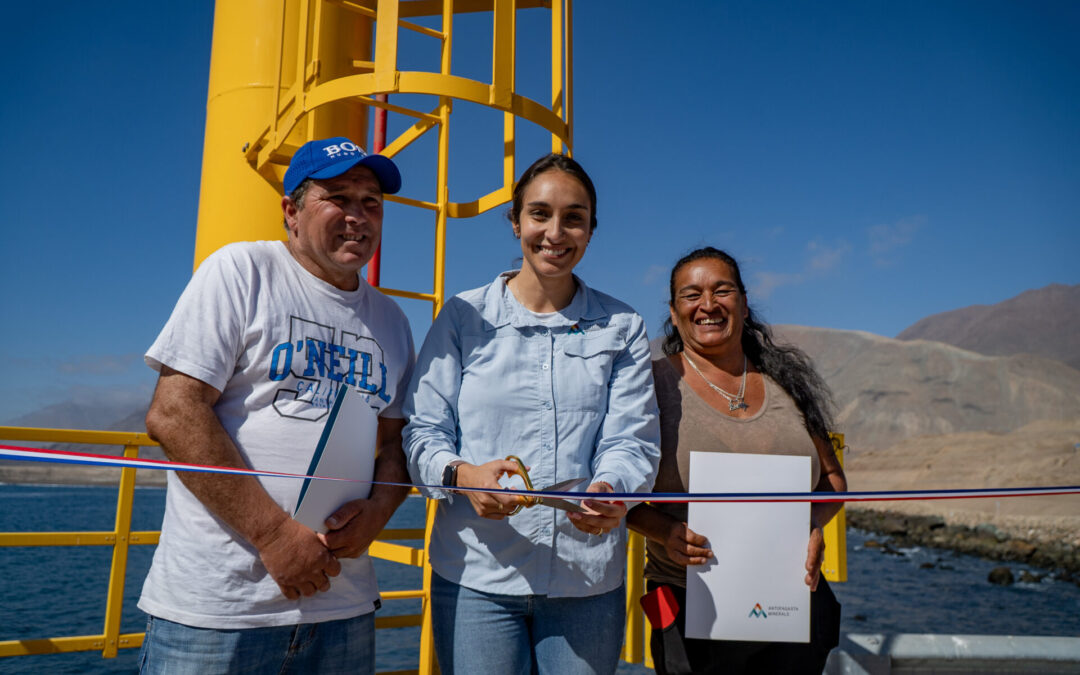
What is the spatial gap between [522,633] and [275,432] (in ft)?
2.91

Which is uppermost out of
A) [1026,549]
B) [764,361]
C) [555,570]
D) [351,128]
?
[351,128]

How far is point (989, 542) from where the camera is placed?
1326 inches

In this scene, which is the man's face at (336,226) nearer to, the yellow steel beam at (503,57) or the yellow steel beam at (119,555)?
the yellow steel beam at (503,57)

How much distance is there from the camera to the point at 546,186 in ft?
7.13

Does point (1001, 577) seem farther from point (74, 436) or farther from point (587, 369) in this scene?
point (74, 436)

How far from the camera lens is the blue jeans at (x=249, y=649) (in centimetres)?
183

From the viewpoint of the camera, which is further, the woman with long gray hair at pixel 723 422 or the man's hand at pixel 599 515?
the woman with long gray hair at pixel 723 422

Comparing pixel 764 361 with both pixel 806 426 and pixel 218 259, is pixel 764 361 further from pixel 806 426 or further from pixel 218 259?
pixel 218 259

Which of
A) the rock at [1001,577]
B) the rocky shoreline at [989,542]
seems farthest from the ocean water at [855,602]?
the rocky shoreline at [989,542]

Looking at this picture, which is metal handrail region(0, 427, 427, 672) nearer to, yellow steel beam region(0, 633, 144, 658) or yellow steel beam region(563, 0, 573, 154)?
yellow steel beam region(0, 633, 144, 658)

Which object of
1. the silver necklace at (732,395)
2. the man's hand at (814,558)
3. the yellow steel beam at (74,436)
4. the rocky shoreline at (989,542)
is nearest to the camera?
the man's hand at (814,558)

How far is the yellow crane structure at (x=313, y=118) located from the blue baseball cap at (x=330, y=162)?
1109 millimetres

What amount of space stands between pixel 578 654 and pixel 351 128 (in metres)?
3.46

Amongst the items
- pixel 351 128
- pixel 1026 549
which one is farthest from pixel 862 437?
pixel 351 128
